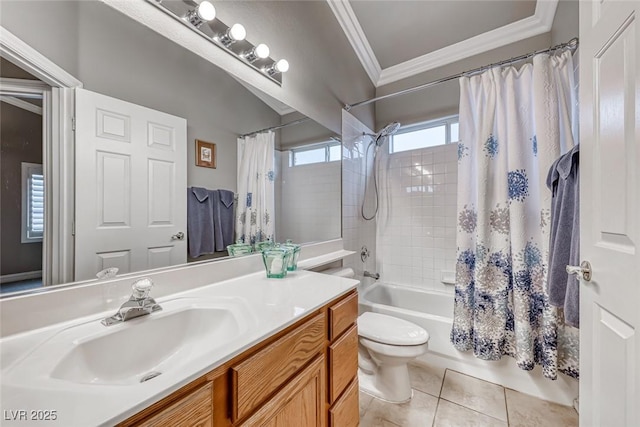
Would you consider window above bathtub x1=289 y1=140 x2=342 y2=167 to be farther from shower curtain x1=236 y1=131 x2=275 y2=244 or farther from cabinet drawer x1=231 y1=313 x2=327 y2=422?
cabinet drawer x1=231 y1=313 x2=327 y2=422

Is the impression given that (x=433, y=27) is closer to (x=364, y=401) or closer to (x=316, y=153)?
(x=316, y=153)

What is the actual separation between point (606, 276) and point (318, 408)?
3.26 feet

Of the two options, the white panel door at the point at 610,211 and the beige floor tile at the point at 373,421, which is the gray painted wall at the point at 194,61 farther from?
the beige floor tile at the point at 373,421

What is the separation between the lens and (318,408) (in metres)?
0.85

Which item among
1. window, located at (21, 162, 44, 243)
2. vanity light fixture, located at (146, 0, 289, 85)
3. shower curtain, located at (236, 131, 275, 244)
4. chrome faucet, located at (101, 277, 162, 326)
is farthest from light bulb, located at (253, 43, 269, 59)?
chrome faucet, located at (101, 277, 162, 326)

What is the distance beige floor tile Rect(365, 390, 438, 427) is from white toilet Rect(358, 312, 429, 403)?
39 millimetres

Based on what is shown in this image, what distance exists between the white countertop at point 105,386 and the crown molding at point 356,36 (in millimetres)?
2062

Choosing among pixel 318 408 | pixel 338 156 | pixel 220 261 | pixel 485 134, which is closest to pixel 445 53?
pixel 485 134

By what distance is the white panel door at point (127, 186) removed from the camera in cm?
76

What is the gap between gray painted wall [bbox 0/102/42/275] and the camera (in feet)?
2.02

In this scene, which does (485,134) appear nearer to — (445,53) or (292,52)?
(445,53)

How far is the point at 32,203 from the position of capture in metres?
0.66

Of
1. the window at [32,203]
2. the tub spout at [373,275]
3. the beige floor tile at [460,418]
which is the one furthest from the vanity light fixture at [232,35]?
the beige floor tile at [460,418]

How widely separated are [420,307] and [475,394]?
32.8 inches
